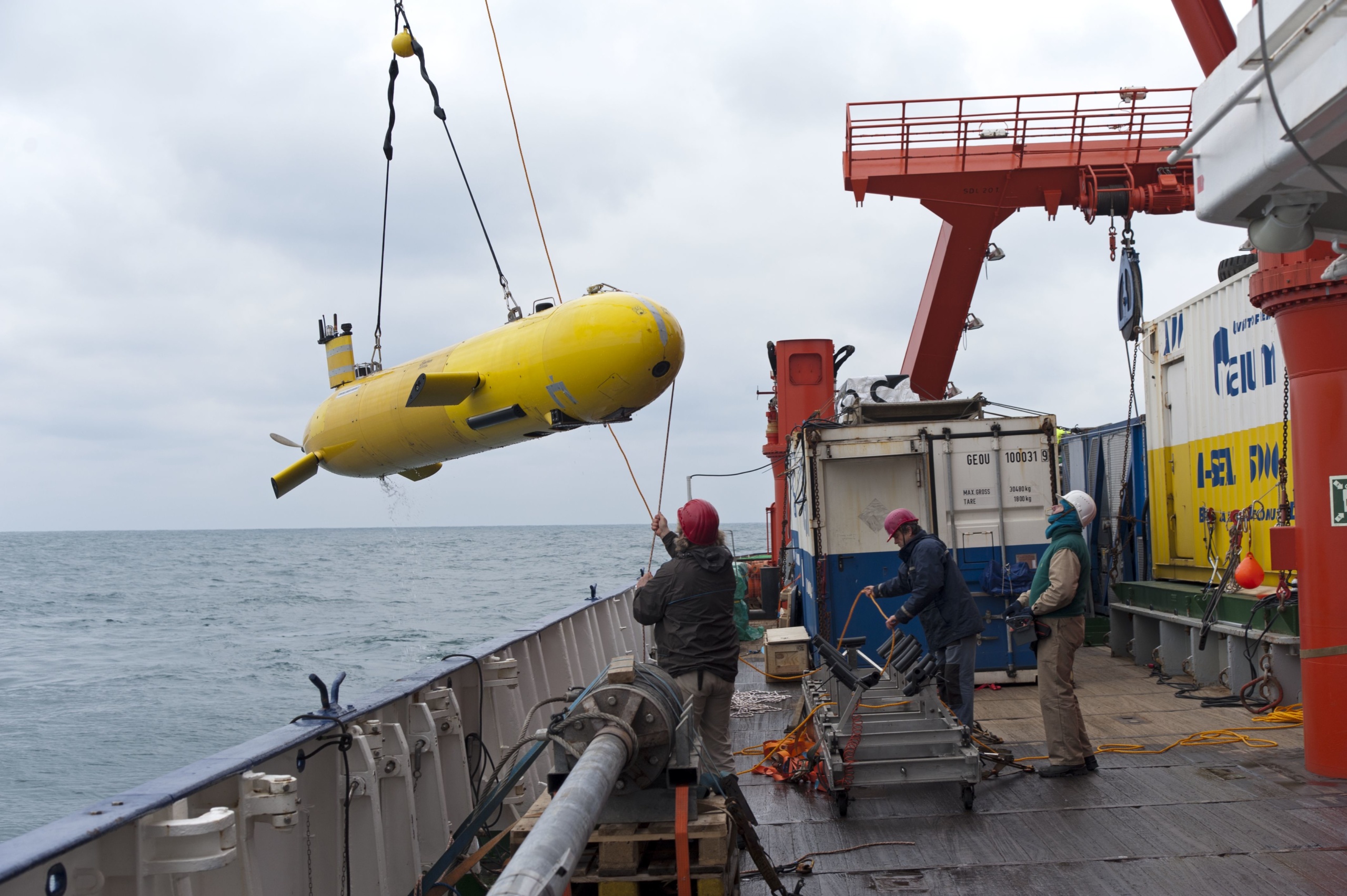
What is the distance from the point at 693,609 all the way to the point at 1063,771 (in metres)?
3.20

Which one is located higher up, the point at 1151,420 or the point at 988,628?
the point at 1151,420

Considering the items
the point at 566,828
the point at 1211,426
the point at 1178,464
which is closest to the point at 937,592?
the point at 566,828

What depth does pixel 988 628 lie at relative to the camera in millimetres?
10125

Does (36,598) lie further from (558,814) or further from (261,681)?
(558,814)

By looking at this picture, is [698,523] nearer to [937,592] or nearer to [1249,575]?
[937,592]

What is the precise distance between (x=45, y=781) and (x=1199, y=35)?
20057mm

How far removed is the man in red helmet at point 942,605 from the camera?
22.6ft

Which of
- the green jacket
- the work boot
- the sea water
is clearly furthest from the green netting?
the green jacket

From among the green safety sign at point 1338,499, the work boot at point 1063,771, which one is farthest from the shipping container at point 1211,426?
the work boot at point 1063,771

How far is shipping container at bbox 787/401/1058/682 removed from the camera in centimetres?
1027

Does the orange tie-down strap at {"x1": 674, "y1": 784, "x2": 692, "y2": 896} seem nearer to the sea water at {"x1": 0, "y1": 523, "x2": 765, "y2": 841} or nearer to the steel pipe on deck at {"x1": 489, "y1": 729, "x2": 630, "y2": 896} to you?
the steel pipe on deck at {"x1": 489, "y1": 729, "x2": 630, "y2": 896}

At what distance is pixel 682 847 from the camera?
3812mm

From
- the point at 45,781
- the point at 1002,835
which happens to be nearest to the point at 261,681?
the point at 45,781

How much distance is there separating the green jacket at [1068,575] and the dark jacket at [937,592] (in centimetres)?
47
